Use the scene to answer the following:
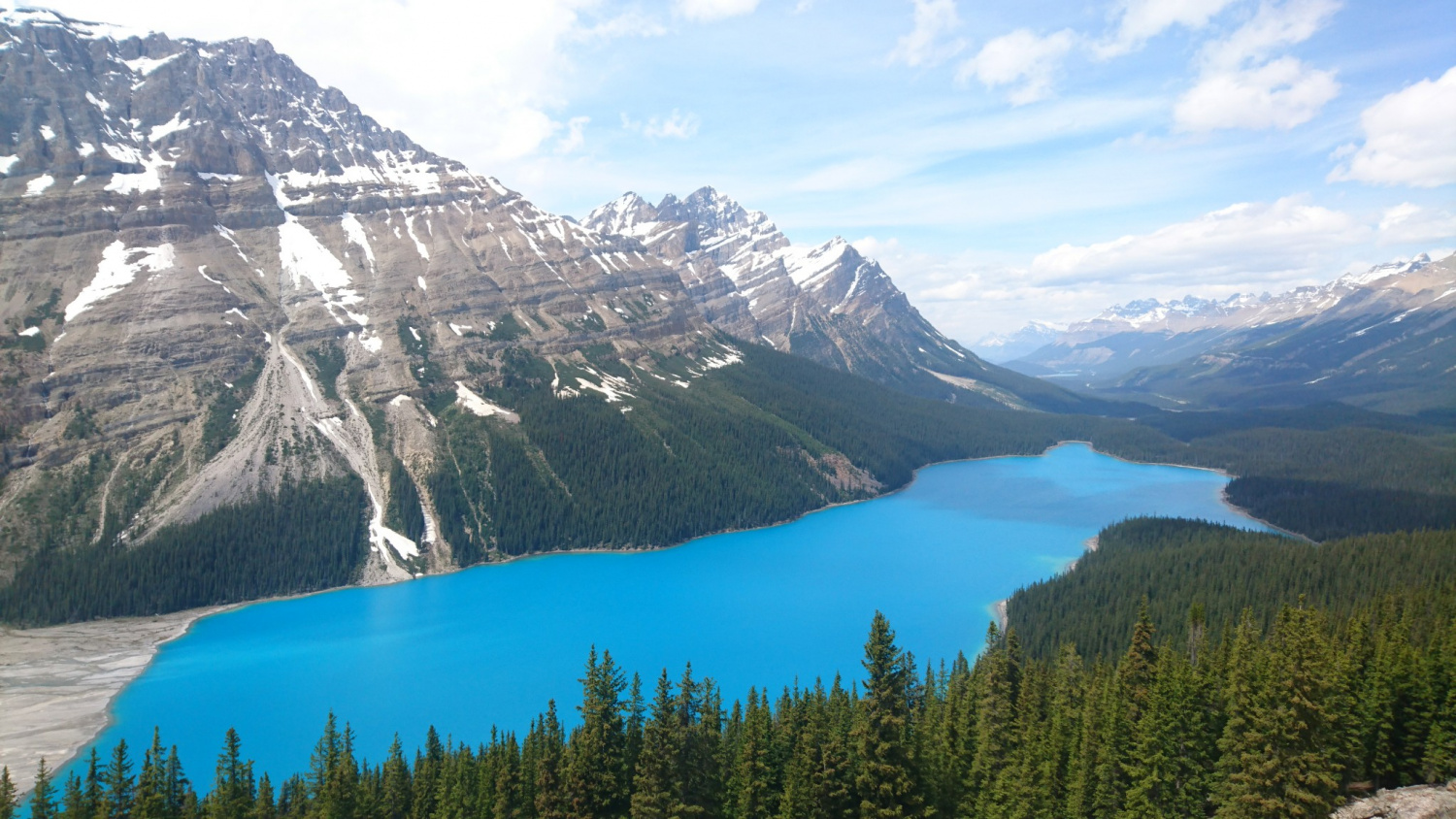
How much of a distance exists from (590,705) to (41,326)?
139m

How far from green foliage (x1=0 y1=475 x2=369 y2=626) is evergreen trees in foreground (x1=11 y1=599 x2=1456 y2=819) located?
62505mm

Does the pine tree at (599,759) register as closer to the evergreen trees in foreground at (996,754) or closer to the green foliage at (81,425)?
the evergreen trees in foreground at (996,754)

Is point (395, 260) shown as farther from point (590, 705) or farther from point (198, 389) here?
point (590, 705)

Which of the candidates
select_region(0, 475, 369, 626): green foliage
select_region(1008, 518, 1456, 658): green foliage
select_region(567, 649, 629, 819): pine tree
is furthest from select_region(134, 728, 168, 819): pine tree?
select_region(1008, 518, 1456, 658): green foliage

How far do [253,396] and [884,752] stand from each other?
464ft

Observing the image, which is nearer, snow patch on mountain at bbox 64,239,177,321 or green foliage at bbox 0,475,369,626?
green foliage at bbox 0,475,369,626

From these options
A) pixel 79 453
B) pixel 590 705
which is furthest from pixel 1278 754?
pixel 79 453

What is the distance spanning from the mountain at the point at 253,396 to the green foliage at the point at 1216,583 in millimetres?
65942

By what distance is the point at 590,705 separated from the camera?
138 feet

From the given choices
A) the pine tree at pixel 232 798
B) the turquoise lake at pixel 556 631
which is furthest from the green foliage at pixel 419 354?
the pine tree at pixel 232 798

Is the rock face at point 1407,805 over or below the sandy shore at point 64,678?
over

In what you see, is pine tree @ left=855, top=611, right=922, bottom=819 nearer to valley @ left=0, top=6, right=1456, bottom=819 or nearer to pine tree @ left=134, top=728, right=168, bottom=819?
valley @ left=0, top=6, right=1456, bottom=819

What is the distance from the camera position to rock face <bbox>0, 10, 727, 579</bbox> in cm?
12925

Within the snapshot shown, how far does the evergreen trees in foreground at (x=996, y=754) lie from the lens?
31766 millimetres
